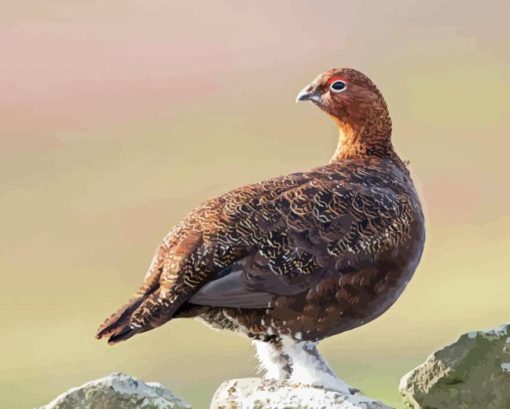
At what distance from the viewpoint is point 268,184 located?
6.47 meters

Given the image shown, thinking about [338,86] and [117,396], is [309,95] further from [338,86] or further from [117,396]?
[117,396]

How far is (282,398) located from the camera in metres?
6.34

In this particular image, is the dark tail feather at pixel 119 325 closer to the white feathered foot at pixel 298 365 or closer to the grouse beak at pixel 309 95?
the white feathered foot at pixel 298 365

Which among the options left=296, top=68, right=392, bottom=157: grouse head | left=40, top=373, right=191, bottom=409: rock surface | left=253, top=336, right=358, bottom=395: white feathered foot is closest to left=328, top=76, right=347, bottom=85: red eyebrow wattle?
left=296, top=68, right=392, bottom=157: grouse head

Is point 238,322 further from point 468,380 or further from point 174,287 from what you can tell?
point 468,380

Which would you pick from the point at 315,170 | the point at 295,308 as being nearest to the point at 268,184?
the point at 315,170

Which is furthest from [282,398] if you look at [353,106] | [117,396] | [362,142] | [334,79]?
[334,79]

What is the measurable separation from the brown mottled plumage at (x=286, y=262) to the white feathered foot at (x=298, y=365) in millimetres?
14

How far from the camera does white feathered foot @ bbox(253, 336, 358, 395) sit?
20.7 feet

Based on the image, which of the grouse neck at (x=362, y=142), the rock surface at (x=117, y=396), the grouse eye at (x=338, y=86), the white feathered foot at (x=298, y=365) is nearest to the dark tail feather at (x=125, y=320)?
the rock surface at (x=117, y=396)

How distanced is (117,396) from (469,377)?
1.77m

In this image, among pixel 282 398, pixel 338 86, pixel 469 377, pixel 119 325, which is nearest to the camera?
pixel 119 325

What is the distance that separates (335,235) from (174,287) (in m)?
0.84

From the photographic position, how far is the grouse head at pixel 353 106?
6.93 meters
